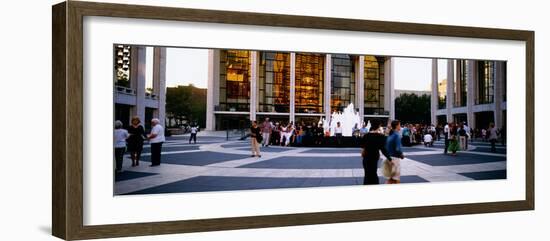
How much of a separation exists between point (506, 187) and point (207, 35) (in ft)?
23.0

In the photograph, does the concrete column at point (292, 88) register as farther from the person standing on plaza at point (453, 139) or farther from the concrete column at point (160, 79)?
the person standing on plaza at point (453, 139)

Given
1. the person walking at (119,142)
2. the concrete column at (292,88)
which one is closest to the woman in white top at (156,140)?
the person walking at (119,142)

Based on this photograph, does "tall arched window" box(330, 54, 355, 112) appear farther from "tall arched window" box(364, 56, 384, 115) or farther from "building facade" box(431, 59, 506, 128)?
"building facade" box(431, 59, 506, 128)

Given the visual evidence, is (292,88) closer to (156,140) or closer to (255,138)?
(255,138)

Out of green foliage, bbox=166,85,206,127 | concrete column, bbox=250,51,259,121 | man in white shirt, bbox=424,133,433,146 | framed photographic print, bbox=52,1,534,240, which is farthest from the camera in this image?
man in white shirt, bbox=424,133,433,146

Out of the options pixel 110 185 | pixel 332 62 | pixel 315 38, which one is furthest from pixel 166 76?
pixel 332 62

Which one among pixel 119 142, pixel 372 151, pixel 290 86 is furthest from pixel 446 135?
pixel 119 142

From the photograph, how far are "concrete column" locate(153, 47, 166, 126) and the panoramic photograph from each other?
0.02 metres

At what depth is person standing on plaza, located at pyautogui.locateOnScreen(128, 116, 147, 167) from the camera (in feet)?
30.5

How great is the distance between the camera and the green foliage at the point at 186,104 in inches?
383

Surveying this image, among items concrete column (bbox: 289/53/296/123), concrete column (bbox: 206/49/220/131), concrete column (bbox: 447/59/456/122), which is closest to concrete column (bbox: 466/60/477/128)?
concrete column (bbox: 447/59/456/122)

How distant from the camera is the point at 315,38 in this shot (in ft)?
33.9

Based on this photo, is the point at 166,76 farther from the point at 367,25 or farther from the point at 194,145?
the point at 367,25

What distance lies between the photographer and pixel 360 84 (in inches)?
495
